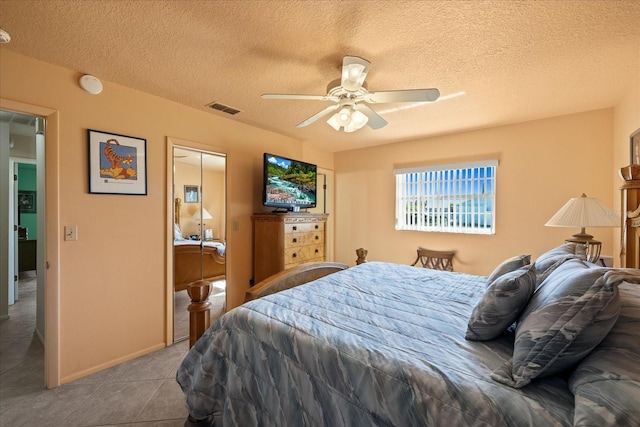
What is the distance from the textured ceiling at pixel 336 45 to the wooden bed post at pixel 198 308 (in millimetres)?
1526

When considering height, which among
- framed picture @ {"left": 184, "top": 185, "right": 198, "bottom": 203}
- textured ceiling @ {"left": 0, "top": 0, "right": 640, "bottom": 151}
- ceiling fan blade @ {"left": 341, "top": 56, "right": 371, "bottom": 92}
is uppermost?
textured ceiling @ {"left": 0, "top": 0, "right": 640, "bottom": 151}

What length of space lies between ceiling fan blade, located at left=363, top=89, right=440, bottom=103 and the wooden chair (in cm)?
255

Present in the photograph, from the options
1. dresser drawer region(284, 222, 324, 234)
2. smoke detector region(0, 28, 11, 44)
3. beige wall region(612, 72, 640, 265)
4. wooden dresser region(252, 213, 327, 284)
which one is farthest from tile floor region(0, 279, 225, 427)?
beige wall region(612, 72, 640, 265)

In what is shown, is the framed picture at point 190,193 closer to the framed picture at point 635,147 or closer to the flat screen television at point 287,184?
the flat screen television at point 287,184

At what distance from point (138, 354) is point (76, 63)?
7.99 ft

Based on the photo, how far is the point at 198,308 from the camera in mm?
1526

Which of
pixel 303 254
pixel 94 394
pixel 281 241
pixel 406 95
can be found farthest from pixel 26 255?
pixel 406 95

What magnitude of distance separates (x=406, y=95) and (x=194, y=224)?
8.04 ft

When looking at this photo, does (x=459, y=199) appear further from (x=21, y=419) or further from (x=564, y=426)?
(x=21, y=419)

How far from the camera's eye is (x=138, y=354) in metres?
2.36

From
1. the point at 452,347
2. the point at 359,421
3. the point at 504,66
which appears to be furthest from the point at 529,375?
the point at 504,66

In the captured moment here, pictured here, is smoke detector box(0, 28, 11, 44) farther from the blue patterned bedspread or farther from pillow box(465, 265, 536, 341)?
pillow box(465, 265, 536, 341)

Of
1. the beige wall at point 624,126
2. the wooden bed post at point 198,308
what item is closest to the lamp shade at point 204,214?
the wooden bed post at point 198,308

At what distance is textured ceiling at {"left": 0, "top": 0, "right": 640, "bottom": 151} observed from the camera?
4.56 feet
